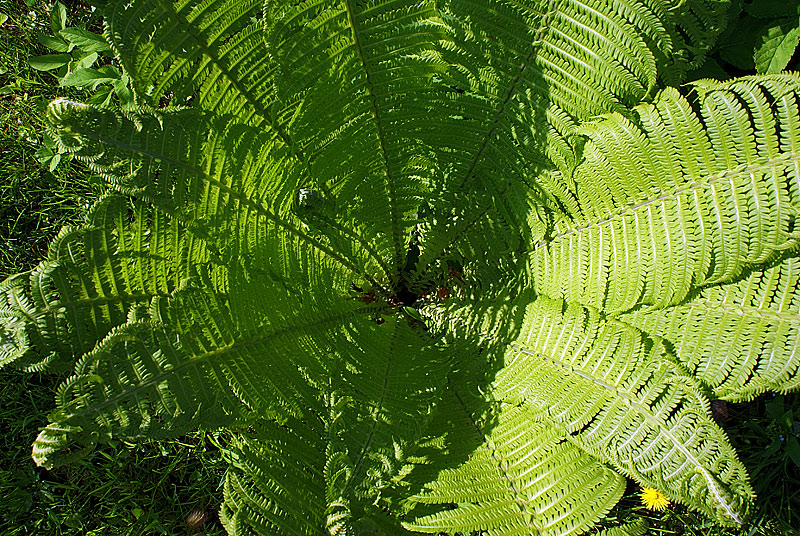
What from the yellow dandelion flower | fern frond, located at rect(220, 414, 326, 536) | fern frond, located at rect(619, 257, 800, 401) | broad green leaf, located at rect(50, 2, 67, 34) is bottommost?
the yellow dandelion flower

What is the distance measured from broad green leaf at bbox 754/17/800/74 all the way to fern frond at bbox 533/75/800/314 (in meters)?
0.47

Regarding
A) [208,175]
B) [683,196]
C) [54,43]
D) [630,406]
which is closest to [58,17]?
[54,43]

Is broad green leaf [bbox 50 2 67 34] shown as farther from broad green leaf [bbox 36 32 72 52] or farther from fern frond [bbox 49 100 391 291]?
fern frond [bbox 49 100 391 291]

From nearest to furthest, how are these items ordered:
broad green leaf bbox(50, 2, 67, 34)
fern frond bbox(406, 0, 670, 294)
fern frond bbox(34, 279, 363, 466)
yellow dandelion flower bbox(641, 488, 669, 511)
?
fern frond bbox(34, 279, 363, 466), fern frond bbox(406, 0, 670, 294), yellow dandelion flower bbox(641, 488, 669, 511), broad green leaf bbox(50, 2, 67, 34)

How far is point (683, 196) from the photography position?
1610mm

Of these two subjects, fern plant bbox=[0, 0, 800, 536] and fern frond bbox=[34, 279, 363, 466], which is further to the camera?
fern plant bbox=[0, 0, 800, 536]

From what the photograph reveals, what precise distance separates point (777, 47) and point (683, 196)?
3.21 feet

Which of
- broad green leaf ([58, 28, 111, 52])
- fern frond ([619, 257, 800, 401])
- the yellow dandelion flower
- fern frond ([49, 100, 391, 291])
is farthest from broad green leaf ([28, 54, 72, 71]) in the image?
the yellow dandelion flower

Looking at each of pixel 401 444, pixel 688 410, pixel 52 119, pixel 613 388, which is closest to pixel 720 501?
pixel 688 410

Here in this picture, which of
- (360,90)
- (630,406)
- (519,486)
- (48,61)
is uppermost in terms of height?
(48,61)

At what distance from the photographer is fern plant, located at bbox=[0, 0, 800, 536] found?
4.83 feet

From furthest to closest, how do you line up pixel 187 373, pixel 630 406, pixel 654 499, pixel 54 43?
pixel 54 43, pixel 654 499, pixel 630 406, pixel 187 373

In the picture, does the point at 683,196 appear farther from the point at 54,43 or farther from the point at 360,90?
the point at 54,43

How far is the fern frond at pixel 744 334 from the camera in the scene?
151 cm
